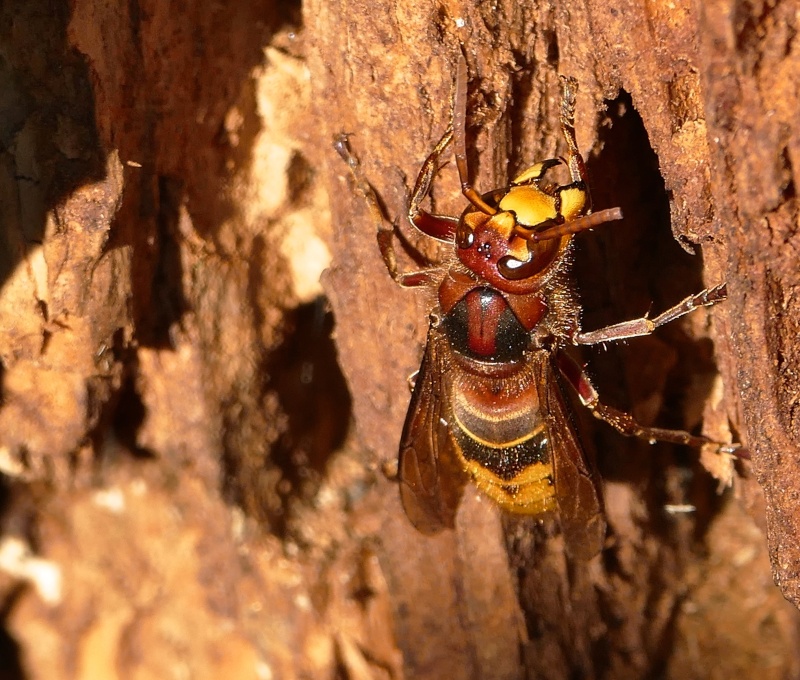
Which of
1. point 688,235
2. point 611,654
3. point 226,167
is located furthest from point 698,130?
point 611,654

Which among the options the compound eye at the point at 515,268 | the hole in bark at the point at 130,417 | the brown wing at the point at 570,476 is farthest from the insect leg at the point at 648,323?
the hole in bark at the point at 130,417

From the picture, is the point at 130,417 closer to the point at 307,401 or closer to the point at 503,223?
the point at 307,401

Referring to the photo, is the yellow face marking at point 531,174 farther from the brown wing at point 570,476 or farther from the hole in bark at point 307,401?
the hole in bark at point 307,401

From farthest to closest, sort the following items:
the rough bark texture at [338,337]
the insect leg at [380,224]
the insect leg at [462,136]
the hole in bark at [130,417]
→ the hole in bark at [130,417] < the insect leg at [380,224] < the insect leg at [462,136] < the rough bark texture at [338,337]

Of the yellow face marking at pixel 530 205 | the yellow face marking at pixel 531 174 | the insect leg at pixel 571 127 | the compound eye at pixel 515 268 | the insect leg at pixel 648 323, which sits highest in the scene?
the insect leg at pixel 571 127

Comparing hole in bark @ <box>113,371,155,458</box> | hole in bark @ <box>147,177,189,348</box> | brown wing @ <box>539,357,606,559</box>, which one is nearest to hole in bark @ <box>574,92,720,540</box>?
brown wing @ <box>539,357,606,559</box>

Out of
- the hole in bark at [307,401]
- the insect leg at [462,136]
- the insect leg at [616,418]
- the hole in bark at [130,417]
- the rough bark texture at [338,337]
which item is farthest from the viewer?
the hole in bark at [307,401]

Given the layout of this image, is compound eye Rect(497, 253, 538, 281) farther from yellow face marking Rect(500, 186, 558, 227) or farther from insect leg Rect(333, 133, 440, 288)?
insect leg Rect(333, 133, 440, 288)
